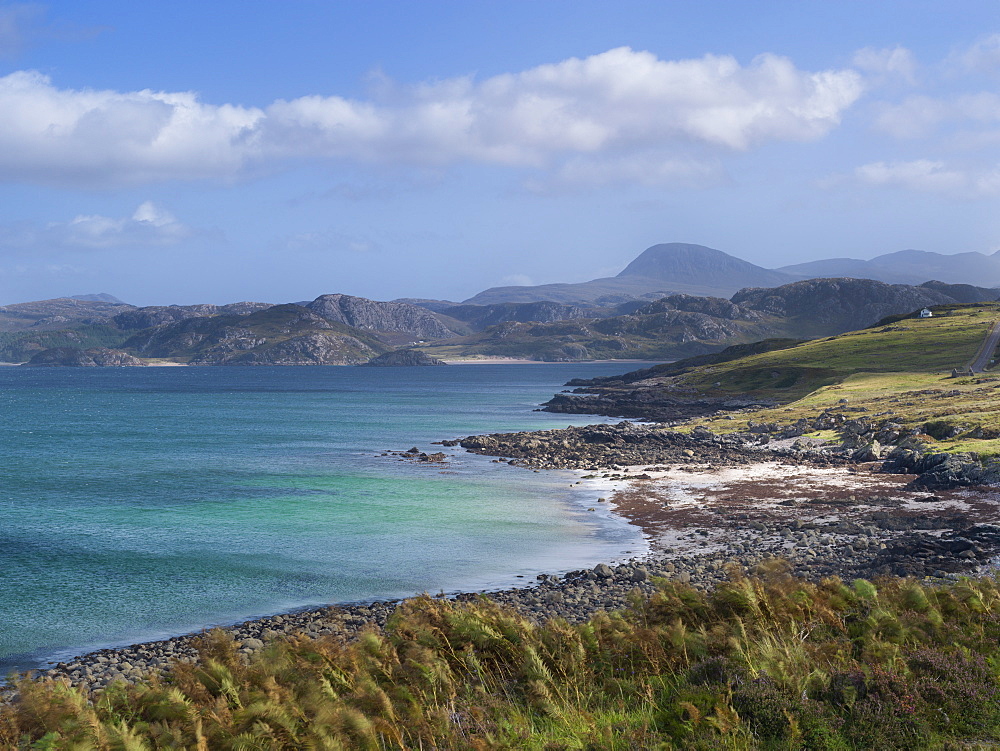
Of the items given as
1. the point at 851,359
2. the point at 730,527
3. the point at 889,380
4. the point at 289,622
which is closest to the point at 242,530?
the point at 289,622

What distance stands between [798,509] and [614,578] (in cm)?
1665

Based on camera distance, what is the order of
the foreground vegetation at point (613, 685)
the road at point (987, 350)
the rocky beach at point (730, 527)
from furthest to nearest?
the road at point (987, 350)
the rocky beach at point (730, 527)
the foreground vegetation at point (613, 685)

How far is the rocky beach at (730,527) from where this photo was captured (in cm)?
2311

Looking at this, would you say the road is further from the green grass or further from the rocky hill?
the rocky hill

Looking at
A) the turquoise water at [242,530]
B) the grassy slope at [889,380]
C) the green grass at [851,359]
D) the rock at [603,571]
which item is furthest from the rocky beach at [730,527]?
the green grass at [851,359]

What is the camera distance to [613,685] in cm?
1202

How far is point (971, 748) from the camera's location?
30.1 ft

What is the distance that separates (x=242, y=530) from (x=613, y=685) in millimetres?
31571

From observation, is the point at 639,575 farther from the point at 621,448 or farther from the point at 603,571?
the point at 621,448

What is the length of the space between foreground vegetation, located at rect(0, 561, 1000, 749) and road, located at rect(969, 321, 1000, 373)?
347 feet

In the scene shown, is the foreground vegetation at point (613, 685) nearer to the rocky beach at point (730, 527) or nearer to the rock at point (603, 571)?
the rocky beach at point (730, 527)

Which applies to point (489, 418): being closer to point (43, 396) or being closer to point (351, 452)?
point (351, 452)

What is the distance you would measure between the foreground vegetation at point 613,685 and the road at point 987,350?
4164 inches

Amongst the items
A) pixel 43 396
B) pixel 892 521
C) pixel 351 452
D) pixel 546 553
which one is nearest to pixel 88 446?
pixel 351 452
